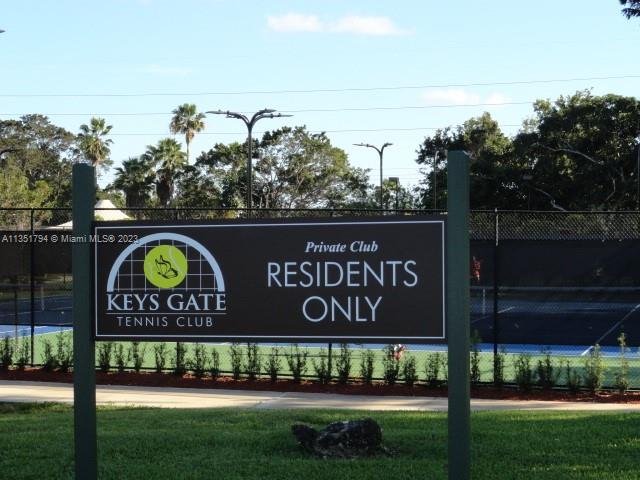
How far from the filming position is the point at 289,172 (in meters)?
59.2

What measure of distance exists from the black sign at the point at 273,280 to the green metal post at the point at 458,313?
0.32 feet

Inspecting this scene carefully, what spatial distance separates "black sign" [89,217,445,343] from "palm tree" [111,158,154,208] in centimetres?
6072

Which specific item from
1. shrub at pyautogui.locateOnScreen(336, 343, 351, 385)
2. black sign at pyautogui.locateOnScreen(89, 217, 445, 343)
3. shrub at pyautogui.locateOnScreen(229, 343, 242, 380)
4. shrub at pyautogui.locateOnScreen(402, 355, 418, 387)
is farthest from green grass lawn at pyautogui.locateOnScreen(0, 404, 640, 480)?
shrub at pyautogui.locateOnScreen(229, 343, 242, 380)

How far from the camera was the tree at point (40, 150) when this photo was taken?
81.1m

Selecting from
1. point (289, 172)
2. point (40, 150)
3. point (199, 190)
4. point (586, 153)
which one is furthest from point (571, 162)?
point (40, 150)

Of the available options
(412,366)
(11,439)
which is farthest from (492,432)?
(412,366)

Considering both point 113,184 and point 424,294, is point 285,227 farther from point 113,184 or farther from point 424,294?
point 113,184

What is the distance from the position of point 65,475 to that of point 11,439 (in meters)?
1.82

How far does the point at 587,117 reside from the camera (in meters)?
50.0

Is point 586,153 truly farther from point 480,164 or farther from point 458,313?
point 458,313

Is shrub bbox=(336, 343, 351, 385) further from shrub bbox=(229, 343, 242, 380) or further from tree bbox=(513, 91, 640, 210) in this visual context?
tree bbox=(513, 91, 640, 210)

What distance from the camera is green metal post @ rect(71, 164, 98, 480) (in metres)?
5.20

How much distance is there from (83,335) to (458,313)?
2.25 m

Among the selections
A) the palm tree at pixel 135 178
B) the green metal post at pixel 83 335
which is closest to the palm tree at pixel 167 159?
the palm tree at pixel 135 178
